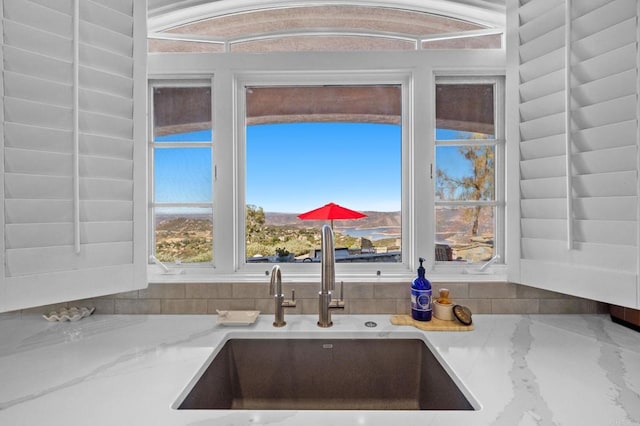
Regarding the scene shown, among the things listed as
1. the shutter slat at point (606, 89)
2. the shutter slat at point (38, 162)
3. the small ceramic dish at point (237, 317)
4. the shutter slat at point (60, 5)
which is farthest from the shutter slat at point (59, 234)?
the shutter slat at point (606, 89)

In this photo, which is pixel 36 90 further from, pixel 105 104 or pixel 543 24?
pixel 543 24

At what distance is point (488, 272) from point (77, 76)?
5.90ft

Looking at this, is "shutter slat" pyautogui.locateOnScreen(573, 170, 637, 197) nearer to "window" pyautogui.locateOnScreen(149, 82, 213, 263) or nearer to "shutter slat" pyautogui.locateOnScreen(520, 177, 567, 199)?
"shutter slat" pyautogui.locateOnScreen(520, 177, 567, 199)

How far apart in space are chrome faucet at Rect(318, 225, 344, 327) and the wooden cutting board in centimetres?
25

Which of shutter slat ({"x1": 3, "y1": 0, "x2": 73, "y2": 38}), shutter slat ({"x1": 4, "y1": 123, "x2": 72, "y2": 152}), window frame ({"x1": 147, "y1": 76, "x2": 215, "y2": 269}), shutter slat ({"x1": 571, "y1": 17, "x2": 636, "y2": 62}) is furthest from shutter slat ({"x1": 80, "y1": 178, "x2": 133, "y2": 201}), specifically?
shutter slat ({"x1": 571, "y1": 17, "x2": 636, "y2": 62})

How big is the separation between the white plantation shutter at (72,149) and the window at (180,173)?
330mm

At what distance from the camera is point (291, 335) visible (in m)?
1.18

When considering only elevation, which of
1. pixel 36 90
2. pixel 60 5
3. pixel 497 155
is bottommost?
pixel 497 155

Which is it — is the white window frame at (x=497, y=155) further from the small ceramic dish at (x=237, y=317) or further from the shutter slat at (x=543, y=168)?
the small ceramic dish at (x=237, y=317)

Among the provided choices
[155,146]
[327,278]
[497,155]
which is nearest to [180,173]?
[155,146]

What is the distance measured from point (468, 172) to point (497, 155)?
0.16m

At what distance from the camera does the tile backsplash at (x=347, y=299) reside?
1.35 meters

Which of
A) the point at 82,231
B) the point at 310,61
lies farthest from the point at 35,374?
the point at 310,61

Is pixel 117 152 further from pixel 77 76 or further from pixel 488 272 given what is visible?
pixel 488 272
